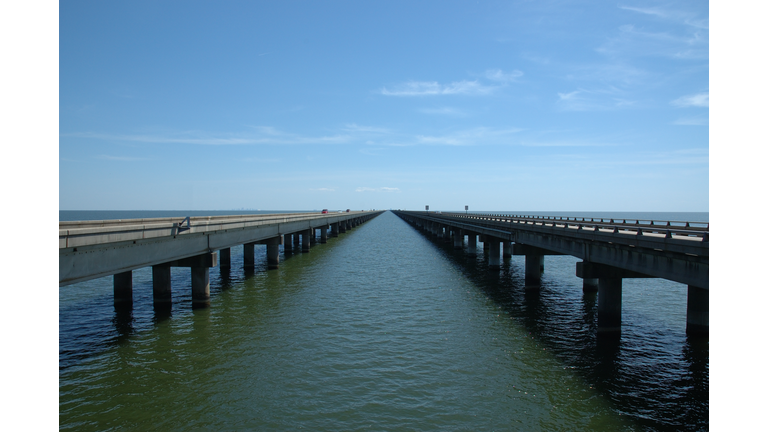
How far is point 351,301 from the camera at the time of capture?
80.6 ft

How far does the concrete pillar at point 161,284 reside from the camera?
2155cm

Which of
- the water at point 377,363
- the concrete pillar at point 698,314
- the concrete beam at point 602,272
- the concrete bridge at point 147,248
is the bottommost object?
the water at point 377,363

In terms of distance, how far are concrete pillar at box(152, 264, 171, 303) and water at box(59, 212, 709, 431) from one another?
3.94 feet

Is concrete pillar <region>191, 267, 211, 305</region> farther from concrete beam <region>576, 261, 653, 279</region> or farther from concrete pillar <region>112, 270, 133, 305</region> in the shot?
concrete beam <region>576, 261, 653, 279</region>

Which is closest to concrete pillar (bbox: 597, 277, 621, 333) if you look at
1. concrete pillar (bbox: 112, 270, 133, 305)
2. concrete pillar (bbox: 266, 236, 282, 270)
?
concrete pillar (bbox: 112, 270, 133, 305)

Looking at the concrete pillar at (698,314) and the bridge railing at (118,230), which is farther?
the concrete pillar at (698,314)

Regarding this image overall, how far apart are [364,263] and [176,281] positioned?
1826cm

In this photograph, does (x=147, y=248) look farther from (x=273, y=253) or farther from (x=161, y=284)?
(x=273, y=253)

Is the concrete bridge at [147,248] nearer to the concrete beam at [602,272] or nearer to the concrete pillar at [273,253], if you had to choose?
the concrete pillar at [273,253]

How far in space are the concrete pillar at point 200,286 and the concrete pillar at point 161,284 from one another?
126cm

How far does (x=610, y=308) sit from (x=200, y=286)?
2104cm

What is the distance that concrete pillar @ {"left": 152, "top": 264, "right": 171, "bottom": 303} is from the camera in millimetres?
21547

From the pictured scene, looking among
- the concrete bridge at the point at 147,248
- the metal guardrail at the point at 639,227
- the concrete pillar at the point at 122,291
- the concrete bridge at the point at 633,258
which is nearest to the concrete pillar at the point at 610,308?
the concrete bridge at the point at 633,258

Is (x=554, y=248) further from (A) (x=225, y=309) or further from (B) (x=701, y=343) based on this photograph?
(A) (x=225, y=309)
